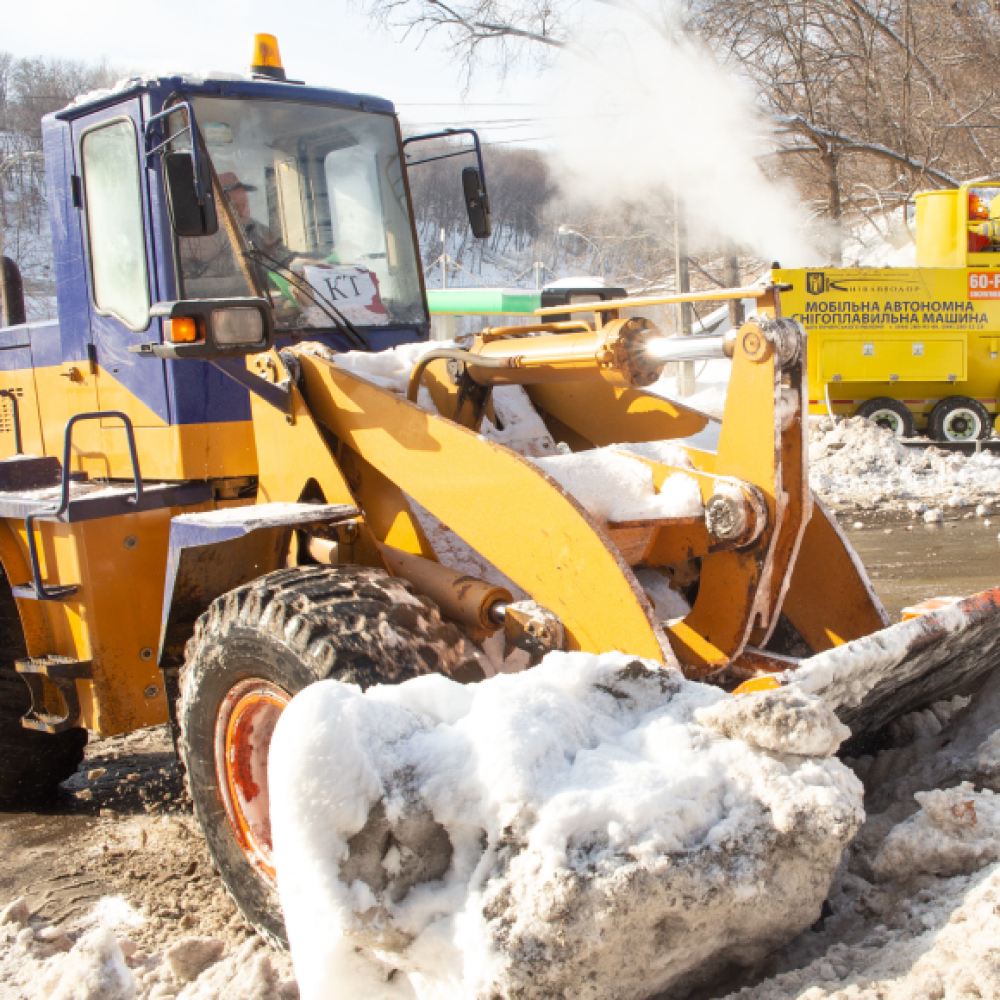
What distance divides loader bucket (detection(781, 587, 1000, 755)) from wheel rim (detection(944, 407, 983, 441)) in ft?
35.0

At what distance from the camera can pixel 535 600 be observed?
2908mm

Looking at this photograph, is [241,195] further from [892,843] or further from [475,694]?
[892,843]

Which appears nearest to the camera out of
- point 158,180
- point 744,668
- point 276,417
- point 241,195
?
point 744,668

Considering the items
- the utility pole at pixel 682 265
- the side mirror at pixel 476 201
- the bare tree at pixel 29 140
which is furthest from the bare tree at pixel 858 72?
the bare tree at pixel 29 140

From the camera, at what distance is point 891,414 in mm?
12812

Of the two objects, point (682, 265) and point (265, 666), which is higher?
point (682, 265)

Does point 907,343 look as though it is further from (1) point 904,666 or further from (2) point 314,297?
(1) point 904,666

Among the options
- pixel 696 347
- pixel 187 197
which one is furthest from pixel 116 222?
pixel 696 347

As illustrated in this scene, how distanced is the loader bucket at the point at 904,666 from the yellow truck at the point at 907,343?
32.9 ft

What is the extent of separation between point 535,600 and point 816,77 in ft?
70.3

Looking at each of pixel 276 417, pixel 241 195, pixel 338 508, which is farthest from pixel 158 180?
pixel 338 508

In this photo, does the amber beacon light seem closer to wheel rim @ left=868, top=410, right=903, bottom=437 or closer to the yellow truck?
the yellow truck

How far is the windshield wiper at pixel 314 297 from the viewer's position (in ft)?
12.9

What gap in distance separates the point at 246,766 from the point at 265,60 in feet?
10.2
